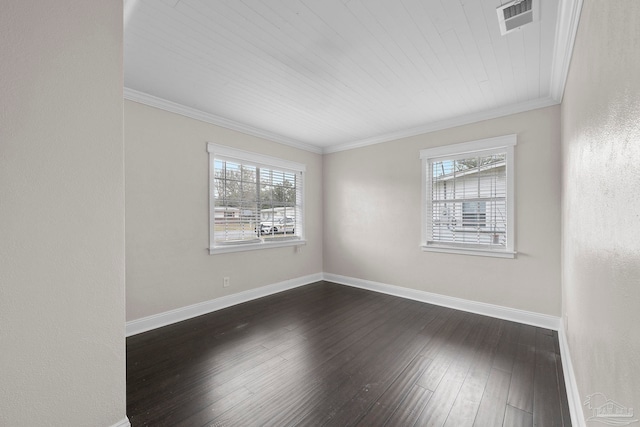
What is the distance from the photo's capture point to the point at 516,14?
177 cm

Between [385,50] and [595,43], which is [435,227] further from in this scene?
[595,43]

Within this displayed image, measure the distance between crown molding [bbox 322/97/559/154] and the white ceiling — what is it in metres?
0.02

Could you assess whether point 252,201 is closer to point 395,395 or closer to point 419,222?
point 419,222

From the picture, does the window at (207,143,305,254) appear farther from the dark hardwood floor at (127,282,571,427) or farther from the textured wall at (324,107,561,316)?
the dark hardwood floor at (127,282,571,427)

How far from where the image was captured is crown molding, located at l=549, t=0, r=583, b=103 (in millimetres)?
1637

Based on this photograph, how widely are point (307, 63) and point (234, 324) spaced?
9.45 feet

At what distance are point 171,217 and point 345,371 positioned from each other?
2570mm

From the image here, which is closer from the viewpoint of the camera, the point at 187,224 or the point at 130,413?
the point at 130,413

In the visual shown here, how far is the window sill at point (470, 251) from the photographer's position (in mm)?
3332

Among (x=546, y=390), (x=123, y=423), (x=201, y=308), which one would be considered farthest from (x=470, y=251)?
(x=123, y=423)

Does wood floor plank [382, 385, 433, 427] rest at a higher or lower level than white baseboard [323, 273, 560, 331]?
lower

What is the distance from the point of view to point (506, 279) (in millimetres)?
3340

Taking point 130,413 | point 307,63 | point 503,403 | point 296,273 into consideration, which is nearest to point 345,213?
point 296,273

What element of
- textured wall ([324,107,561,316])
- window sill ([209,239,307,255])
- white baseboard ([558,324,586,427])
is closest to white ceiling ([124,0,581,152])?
textured wall ([324,107,561,316])
